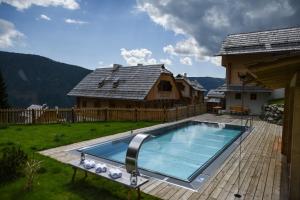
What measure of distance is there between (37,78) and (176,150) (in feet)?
458

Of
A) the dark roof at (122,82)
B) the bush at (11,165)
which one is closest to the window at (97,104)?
the dark roof at (122,82)

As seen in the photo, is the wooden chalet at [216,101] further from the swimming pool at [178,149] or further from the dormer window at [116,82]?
the dormer window at [116,82]

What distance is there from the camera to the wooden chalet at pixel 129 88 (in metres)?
24.8

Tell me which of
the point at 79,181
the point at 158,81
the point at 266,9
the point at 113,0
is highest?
the point at 266,9

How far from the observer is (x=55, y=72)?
454 ft

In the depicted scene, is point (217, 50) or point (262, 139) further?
point (217, 50)

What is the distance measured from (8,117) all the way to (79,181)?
11.2 m

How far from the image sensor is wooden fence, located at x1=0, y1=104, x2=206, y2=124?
14914mm

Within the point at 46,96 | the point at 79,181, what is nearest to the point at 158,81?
the point at 79,181

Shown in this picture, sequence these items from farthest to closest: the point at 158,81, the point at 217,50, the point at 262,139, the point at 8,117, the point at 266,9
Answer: the point at 217,50, the point at 158,81, the point at 266,9, the point at 8,117, the point at 262,139

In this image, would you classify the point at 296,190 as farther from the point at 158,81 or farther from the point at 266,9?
the point at 158,81

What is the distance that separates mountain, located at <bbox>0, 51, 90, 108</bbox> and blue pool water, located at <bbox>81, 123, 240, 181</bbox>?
10798 cm

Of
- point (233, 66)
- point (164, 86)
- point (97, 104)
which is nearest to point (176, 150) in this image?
point (164, 86)

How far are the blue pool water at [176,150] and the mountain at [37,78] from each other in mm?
107982
